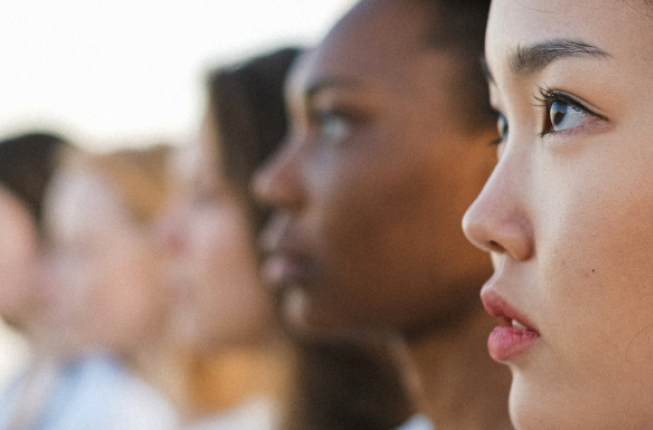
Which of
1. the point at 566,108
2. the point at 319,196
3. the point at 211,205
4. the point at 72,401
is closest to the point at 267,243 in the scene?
the point at 319,196

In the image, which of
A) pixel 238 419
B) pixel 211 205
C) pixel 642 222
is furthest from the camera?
pixel 238 419

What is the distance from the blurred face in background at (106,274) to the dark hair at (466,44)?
1302 mm

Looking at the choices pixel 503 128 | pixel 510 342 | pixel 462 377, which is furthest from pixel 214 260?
pixel 510 342

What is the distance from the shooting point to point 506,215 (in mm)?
682

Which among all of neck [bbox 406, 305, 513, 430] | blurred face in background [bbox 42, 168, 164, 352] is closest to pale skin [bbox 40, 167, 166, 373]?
blurred face in background [bbox 42, 168, 164, 352]

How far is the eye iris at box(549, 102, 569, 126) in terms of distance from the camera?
0.66 m

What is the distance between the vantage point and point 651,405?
604 millimetres

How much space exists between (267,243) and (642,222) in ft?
2.48

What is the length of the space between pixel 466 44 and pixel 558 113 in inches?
14.8

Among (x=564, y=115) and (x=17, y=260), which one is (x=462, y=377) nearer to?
(x=564, y=115)

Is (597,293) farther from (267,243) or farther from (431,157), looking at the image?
(267,243)

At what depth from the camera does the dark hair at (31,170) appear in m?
2.51

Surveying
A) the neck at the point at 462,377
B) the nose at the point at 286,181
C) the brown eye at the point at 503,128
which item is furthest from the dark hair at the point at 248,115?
the brown eye at the point at 503,128

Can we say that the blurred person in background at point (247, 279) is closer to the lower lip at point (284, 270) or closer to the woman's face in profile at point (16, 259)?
the lower lip at point (284, 270)
